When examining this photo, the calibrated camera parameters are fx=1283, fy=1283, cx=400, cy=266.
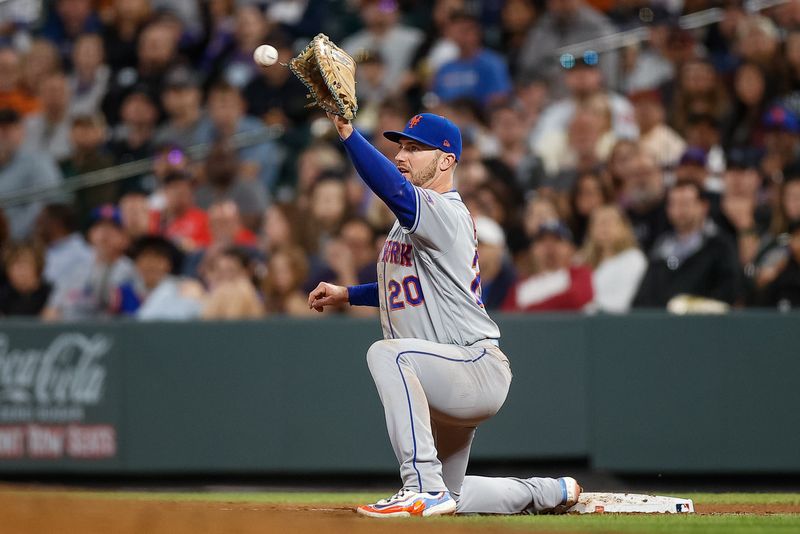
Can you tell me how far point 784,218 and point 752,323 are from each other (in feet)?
2.63

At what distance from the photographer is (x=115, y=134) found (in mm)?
13250

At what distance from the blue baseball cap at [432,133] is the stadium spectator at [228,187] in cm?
610

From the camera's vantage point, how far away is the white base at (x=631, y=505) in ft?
19.4

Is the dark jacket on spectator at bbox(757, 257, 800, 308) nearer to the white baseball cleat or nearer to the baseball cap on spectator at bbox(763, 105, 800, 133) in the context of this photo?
the baseball cap on spectator at bbox(763, 105, 800, 133)

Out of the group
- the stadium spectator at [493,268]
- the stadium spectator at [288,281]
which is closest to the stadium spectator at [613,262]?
the stadium spectator at [493,268]

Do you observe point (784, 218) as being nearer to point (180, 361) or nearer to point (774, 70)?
point (774, 70)

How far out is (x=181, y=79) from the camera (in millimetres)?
12828

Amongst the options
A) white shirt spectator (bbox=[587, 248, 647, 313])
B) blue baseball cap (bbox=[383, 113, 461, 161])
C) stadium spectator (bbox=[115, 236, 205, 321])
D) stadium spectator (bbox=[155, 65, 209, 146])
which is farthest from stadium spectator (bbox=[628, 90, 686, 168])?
blue baseball cap (bbox=[383, 113, 461, 161])

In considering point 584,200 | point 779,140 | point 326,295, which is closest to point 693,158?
point 779,140

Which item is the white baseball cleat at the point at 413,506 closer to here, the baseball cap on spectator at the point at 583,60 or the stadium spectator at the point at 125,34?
the baseball cap on spectator at the point at 583,60

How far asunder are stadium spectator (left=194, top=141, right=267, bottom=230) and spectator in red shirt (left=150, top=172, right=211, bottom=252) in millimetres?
158

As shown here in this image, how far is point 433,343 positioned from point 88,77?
9211mm

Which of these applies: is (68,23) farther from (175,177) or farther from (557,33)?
(557,33)

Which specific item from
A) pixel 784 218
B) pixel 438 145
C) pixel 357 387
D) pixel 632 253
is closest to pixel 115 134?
pixel 357 387
